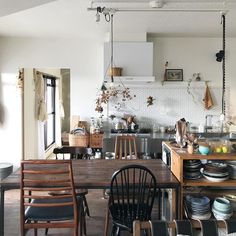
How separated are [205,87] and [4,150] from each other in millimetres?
3832

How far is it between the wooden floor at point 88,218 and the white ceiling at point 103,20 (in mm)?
2337

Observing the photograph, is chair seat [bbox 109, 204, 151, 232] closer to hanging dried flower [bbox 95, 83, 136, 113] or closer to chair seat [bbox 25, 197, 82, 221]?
chair seat [bbox 25, 197, 82, 221]

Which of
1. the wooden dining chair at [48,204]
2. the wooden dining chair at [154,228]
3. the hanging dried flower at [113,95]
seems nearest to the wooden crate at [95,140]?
the hanging dried flower at [113,95]

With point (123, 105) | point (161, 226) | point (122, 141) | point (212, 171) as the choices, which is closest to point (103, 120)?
point (123, 105)

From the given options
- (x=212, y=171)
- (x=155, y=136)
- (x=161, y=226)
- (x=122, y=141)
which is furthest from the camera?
(x=155, y=136)

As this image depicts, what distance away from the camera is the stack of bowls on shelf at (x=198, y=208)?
2.49 m

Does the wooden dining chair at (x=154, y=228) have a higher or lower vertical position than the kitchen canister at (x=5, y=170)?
higher

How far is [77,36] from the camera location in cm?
502

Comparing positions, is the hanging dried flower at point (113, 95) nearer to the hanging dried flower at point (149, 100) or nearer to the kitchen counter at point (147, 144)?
the hanging dried flower at point (149, 100)

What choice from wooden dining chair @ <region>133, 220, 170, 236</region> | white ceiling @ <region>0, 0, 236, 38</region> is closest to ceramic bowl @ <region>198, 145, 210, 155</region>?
wooden dining chair @ <region>133, 220, 170, 236</region>

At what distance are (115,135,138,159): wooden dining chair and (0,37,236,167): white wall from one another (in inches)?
50.2

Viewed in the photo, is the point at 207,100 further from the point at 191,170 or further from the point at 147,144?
the point at 191,170

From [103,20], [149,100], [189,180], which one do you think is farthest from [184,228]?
[149,100]

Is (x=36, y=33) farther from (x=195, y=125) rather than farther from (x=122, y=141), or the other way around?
(x=195, y=125)
